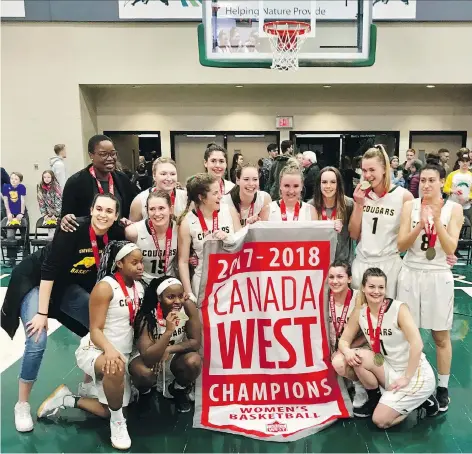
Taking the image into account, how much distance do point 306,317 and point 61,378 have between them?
85.3 inches

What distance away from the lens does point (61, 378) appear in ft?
13.1

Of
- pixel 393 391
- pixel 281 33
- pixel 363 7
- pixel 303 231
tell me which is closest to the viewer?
pixel 393 391

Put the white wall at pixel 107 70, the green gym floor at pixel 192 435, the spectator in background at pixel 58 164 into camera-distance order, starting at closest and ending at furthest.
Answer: the green gym floor at pixel 192 435 → the spectator in background at pixel 58 164 → the white wall at pixel 107 70

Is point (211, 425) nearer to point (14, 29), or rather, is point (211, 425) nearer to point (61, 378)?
point (61, 378)

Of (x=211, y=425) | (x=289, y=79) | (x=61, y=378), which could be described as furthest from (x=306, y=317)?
(x=289, y=79)

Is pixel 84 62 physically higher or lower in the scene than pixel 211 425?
higher

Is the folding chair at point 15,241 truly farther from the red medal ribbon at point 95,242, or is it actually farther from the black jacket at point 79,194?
the red medal ribbon at point 95,242

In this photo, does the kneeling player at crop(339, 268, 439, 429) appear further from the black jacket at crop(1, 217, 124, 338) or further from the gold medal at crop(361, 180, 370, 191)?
the black jacket at crop(1, 217, 124, 338)

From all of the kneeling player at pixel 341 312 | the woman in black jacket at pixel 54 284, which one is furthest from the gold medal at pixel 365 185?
the woman in black jacket at pixel 54 284

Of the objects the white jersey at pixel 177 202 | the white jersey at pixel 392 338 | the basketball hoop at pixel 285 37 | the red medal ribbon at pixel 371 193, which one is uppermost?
the basketball hoop at pixel 285 37

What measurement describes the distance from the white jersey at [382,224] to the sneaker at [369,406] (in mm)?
972

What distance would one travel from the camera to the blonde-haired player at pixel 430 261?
3.30 metres

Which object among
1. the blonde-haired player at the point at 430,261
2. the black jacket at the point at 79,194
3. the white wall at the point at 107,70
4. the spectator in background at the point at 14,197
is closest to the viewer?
the blonde-haired player at the point at 430,261

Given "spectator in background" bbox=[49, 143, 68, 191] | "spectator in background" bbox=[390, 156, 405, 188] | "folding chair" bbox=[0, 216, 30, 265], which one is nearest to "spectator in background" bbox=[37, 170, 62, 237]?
"folding chair" bbox=[0, 216, 30, 265]
